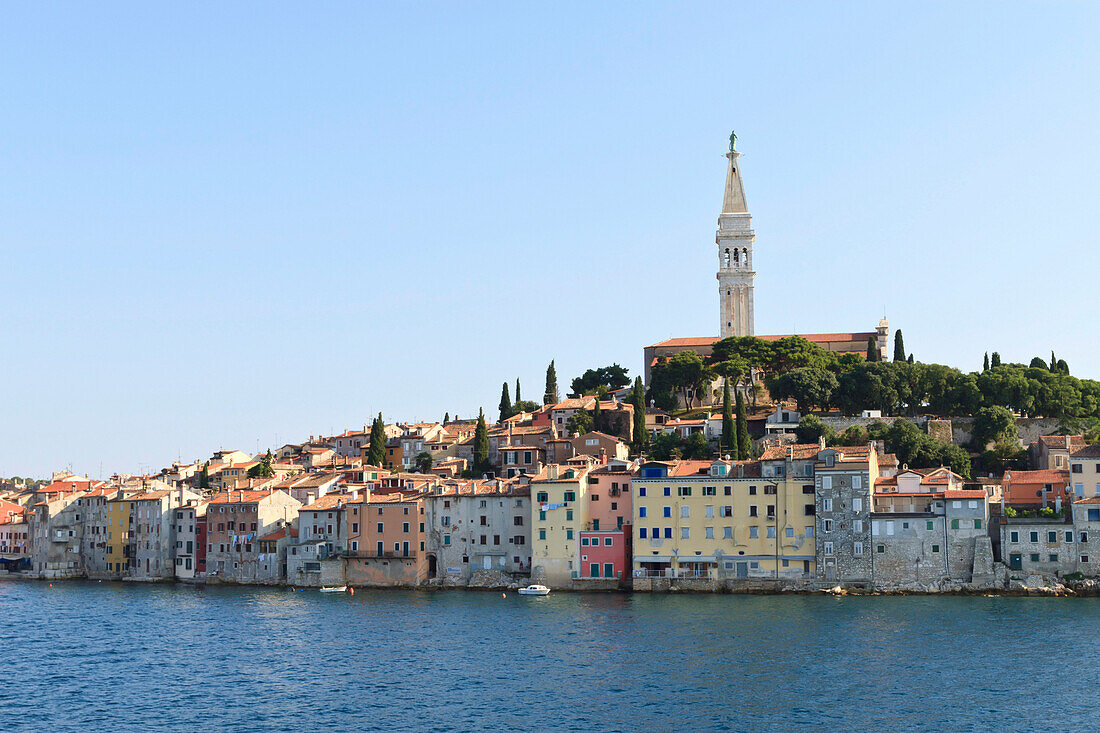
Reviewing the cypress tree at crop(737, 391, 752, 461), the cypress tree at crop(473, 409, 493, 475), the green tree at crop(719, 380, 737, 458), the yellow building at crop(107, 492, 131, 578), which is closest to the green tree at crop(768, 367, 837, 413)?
the cypress tree at crop(737, 391, 752, 461)

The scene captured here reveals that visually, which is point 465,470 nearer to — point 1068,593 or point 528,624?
point 528,624

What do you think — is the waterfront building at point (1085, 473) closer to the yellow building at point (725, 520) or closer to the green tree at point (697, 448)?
the yellow building at point (725, 520)

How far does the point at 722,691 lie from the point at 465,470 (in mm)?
49566

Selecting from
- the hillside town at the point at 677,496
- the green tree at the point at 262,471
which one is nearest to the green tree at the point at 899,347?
the hillside town at the point at 677,496

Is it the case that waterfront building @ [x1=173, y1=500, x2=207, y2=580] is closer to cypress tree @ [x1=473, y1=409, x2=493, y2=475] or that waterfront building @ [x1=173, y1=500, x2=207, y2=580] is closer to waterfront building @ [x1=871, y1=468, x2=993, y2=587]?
cypress tree @ [x1=473, y1=409, x2=493, y2=475]

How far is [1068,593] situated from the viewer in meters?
57.2

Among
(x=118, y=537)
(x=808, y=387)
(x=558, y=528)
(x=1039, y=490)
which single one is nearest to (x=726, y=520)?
(x=558, y=528)

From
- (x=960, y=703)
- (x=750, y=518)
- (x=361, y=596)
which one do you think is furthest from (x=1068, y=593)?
(x=361, y=596)

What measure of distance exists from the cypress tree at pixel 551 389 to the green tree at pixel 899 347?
99.5ft

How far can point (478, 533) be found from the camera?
68.5 meters

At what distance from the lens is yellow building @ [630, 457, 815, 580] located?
61.6m

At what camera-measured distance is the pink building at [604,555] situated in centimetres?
6475

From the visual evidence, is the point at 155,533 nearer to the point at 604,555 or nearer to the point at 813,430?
the point at 604,555

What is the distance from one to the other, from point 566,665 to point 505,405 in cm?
6412
